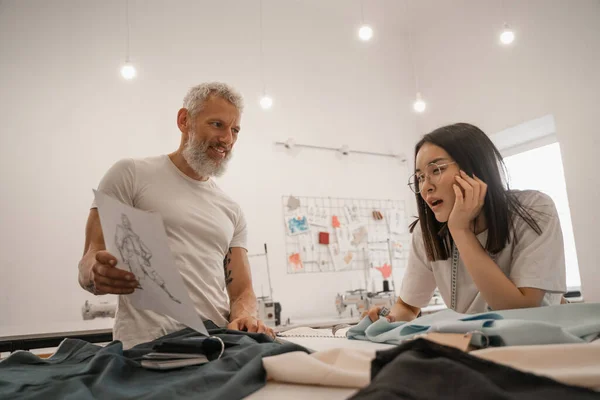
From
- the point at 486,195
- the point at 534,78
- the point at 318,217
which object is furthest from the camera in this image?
the point at 318,217

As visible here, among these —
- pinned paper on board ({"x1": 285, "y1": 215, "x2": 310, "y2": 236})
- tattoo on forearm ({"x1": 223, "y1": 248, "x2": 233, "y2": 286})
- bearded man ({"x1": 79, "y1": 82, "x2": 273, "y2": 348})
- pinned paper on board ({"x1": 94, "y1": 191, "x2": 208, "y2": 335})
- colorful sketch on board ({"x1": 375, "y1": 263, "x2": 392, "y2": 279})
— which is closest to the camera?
pinned paper on board ({"x1": 94, "y1": 191, "x2": 208, "y2": 335})

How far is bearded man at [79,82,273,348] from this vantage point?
61.7 inches

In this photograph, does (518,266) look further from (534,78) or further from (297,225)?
(534,78)

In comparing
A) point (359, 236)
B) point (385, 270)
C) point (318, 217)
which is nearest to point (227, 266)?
point (318, 217)

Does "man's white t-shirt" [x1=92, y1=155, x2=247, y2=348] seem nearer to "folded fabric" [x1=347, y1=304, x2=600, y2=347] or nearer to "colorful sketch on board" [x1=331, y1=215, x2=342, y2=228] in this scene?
"folded fabric" [x1=347, y1=304, x2=600, y2=347]

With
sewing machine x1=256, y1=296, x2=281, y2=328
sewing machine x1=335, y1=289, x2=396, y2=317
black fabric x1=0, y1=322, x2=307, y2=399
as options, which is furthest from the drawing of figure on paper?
sewing machine x1=335, y1=289, x2=396, y2=317

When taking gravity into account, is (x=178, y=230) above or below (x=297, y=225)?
below

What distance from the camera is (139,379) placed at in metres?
0.90

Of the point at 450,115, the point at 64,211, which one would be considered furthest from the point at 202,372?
the point at 450,115

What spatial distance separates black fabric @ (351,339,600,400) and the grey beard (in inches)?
53.1

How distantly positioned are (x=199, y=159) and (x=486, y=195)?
3.52 feet

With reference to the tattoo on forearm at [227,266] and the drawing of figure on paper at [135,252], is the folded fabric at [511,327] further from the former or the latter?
the tattoo on forearm at [227,266]

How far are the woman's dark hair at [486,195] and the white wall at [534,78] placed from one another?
2.61 metres

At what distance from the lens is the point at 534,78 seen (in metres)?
4.09
